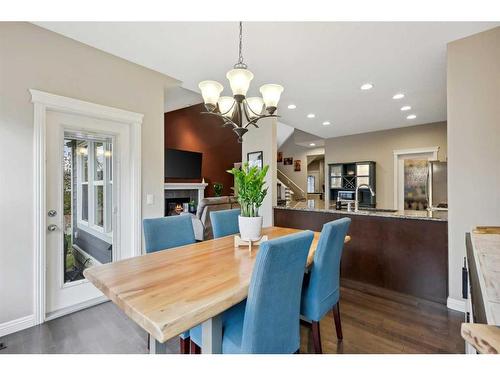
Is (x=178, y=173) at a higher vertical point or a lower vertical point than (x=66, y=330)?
higher

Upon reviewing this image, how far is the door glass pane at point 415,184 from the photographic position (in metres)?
5.82

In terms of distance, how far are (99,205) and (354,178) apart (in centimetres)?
609

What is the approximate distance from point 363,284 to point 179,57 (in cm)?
339

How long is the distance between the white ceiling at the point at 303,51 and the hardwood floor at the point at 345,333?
257cm

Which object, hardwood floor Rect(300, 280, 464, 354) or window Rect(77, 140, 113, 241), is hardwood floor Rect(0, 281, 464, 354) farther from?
window Rect(77, 140, 113, 241)

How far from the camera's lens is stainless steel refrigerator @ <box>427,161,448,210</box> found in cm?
457

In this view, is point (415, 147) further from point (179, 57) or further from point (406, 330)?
point (179, 57)

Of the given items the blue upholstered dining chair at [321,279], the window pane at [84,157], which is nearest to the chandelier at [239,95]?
the blue upholstered dining chair at [321,279]

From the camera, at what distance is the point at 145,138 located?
9.87ft

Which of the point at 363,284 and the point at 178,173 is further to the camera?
the point at 178,173

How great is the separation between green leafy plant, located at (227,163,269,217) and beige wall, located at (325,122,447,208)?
5.62 metres

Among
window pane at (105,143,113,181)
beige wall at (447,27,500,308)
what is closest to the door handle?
→ window pane at (105,143,113,181)

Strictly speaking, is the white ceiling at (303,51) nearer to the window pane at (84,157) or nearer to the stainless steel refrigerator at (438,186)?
the window pane at (84,157)
